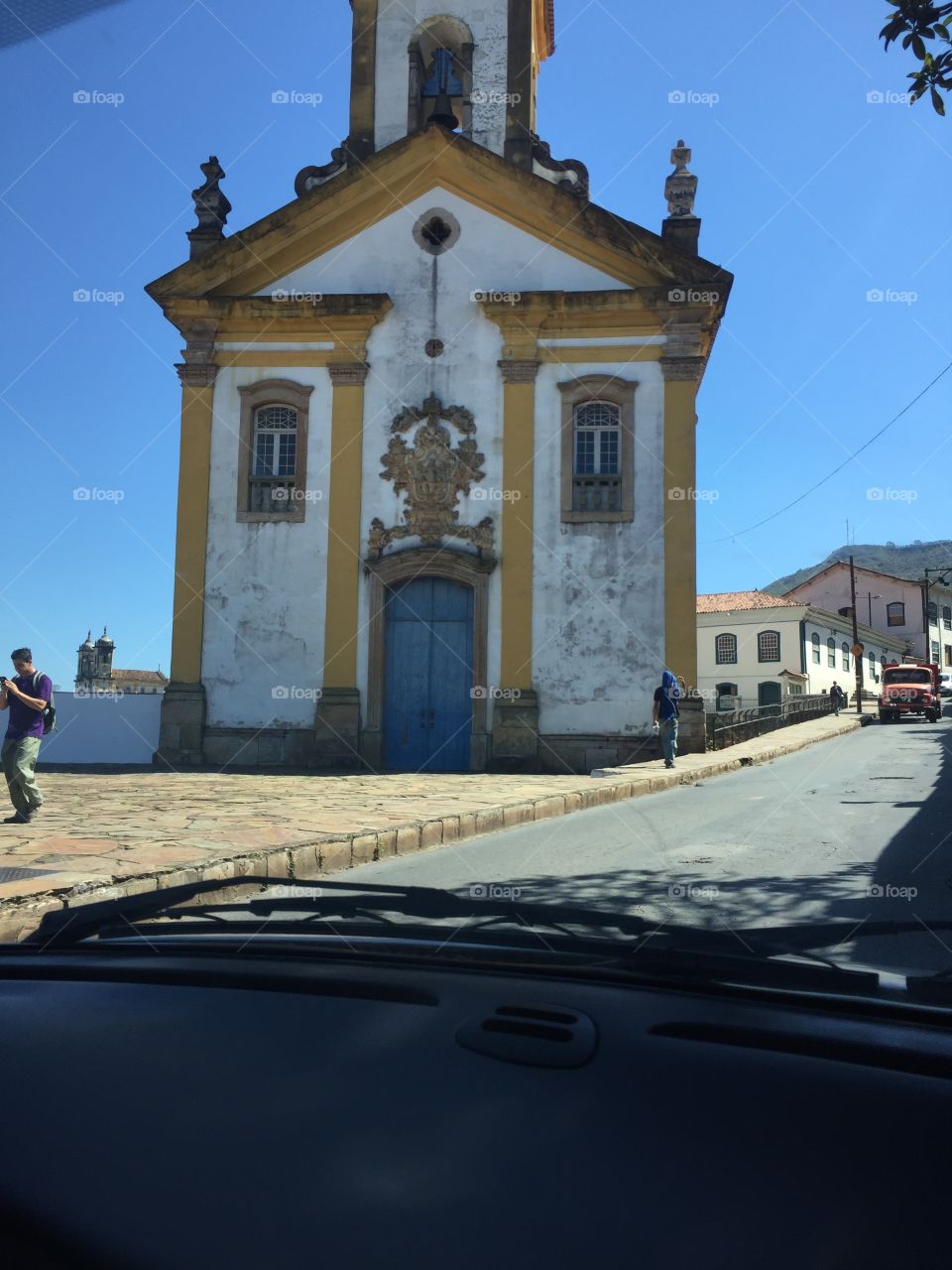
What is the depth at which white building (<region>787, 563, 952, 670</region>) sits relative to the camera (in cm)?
6931

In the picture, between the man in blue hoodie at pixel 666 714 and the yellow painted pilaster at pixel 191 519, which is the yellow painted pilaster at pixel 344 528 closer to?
the yellow painted pilaster at pixel 191 519

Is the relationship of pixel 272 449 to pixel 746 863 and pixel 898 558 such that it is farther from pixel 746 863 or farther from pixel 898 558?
pixel 898 558

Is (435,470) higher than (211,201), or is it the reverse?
(211,201)

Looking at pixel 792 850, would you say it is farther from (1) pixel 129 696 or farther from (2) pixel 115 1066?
(1) pixel 129 696

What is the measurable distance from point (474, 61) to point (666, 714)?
12149 mm

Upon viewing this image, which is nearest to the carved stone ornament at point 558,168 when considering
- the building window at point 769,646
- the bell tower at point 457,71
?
the bell tower at point 457,71

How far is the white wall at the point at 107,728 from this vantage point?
1647 cm

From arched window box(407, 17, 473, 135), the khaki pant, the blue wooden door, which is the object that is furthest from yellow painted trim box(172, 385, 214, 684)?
the khaki pant

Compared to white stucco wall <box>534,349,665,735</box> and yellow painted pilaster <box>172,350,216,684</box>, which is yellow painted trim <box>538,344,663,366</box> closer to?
white stucco wall <box>534,349,665,735</box>

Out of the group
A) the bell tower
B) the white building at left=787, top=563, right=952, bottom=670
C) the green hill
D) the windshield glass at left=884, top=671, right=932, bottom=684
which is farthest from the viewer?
the green hill

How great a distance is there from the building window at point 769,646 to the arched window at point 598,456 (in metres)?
39.7

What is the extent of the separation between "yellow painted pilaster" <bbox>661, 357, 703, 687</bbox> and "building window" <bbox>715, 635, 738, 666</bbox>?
133ft

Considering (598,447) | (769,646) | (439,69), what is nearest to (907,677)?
(769,646)

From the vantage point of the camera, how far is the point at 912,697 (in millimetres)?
38406
